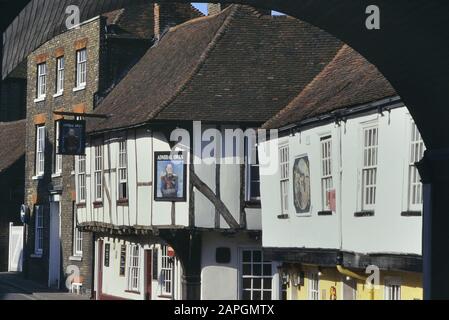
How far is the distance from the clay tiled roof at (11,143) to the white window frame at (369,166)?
77.0ft

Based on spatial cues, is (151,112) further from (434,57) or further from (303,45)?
(434,57)

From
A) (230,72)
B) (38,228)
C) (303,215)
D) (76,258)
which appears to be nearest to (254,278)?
(230,72)

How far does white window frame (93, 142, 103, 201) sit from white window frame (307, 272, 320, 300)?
1028cm

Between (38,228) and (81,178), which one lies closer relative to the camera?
(81,178)

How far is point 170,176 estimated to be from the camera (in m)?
29.8

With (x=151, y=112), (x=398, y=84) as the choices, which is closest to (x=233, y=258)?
(x=151, y=112)

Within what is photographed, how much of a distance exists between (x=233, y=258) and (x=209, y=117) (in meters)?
3.56

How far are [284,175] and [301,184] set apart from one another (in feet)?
4.33

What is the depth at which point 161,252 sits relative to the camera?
31641 mm

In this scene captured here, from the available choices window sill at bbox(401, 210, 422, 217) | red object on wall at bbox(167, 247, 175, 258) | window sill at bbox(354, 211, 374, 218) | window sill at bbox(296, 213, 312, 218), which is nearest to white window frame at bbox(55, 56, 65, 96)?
red object on wall at bbox(167, 247, 175, 258)

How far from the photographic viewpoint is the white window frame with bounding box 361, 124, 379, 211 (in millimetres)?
20516

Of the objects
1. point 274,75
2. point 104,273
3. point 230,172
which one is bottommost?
point 104,273

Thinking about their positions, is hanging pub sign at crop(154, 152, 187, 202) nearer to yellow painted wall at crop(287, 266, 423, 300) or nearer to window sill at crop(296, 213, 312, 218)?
yellow painted wall at crop(287, 266, 423, 300)

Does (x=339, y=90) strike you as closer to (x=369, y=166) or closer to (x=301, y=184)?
(x=301, y=184)
